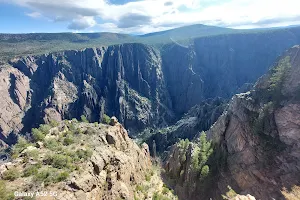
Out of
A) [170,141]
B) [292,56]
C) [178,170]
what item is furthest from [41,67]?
[292,56]

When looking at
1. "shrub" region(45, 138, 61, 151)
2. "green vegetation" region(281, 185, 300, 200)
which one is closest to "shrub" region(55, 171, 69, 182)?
"shrub" region(45, 138, 61, 151)

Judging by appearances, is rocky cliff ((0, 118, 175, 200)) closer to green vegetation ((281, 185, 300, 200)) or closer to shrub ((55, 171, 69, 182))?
shrub ((55, 171, 69, 182))

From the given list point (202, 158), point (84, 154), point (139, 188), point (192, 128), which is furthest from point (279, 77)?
point (192, 128)

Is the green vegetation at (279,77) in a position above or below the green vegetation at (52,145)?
above

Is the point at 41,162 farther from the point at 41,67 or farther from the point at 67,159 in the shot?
the point at 41,67

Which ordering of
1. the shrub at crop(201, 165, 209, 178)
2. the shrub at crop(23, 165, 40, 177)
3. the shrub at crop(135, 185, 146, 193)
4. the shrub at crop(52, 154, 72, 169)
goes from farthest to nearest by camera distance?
the shrub at crop(201, 165, 209, 178)
the shrub at crop(135, 185, 146, 193)
the shrub at crop(52, 154, 72, 169)
the shrub at crop(23, 165, 40, 177)

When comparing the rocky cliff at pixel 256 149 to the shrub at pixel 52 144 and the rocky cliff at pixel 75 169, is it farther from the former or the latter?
the shrub at pixel 52 144

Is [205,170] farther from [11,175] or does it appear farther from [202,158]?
[11,175]

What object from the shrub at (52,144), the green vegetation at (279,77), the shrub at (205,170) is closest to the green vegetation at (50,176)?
the shrub at (52,144)
